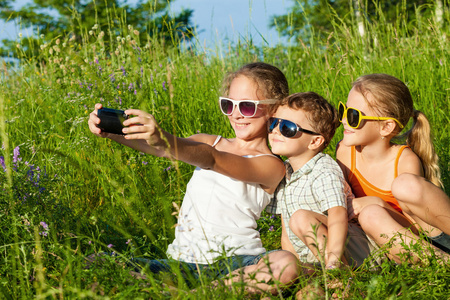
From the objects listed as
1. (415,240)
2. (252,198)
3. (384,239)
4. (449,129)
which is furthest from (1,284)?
(449,129)

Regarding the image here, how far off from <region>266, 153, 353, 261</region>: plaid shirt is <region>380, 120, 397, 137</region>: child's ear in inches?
12.4

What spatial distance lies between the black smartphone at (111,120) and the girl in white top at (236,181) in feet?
0.20

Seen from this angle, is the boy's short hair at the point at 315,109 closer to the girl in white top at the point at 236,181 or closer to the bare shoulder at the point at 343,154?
the girl in white top at the point at 236,181

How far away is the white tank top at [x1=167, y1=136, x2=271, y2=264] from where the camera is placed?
247 cm

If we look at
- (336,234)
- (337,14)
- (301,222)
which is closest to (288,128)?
(301,222)

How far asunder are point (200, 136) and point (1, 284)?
1.27 meters

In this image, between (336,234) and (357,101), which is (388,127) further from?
(336,234)

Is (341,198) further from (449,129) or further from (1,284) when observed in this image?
(449,129)

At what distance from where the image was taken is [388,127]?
2641 millimetres

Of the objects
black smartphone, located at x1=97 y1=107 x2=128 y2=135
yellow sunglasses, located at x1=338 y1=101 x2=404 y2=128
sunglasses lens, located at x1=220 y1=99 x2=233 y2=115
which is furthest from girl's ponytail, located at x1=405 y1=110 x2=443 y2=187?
black smartphone, located at x1=97 y1=107 x2=128 y2=135

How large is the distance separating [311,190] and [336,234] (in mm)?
299

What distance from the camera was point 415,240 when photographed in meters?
2.43

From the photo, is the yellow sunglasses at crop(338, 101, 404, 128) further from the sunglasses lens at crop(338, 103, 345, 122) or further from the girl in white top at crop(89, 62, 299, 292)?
the girl in white top at crop(89, 62, 299, 292)

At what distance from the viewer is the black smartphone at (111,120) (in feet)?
6.84
